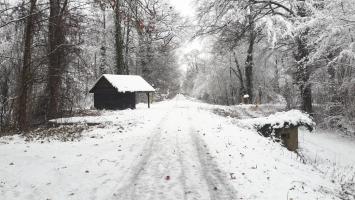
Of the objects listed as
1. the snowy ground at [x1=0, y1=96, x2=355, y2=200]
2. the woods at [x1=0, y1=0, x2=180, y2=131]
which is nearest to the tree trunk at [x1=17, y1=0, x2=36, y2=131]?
the woods at [x1=0, y1=0, x2=180, y2=131]

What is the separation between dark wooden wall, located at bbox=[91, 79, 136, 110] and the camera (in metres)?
31.8

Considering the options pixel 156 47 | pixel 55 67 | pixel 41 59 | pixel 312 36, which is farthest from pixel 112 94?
pixel 156 47

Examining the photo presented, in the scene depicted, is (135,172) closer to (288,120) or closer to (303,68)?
(288,120)

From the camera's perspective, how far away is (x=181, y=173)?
8.88 m

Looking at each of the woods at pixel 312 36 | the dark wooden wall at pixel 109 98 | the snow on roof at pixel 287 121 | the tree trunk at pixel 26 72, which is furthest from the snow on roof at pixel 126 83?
the snow on roof at pixel 287 121

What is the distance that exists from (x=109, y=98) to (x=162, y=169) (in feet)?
77.4

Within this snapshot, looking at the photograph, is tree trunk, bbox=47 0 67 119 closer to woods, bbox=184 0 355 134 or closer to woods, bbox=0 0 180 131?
woods, bbox=0 0 180 131

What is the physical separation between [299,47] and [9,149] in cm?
1723

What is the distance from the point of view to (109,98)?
32062mm

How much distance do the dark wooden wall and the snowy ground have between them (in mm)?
16992

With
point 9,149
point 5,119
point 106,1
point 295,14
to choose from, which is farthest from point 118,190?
point 295,14

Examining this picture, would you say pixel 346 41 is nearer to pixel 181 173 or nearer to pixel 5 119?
pixel 181 173

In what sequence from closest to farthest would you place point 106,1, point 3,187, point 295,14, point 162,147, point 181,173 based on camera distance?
point 106,1, point 3,187, point 181,173, point 162,147, point 295,14

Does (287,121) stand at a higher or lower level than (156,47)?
lower
